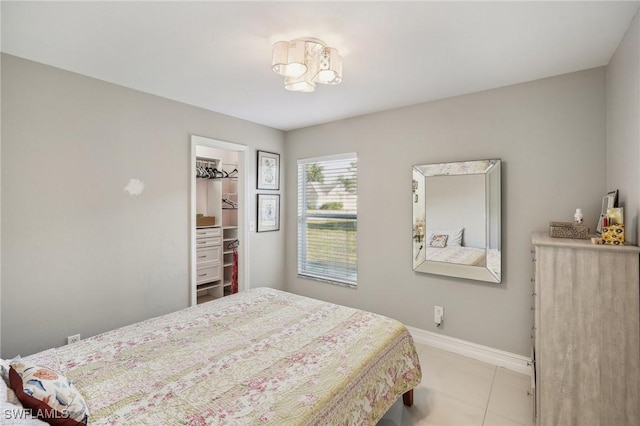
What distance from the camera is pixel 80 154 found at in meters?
2.38

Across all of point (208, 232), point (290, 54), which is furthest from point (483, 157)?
point (208, 232)

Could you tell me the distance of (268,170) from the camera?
3980 millimetres

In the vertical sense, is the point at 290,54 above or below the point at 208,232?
above

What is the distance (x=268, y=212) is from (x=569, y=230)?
3098 mm

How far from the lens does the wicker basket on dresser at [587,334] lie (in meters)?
1.54

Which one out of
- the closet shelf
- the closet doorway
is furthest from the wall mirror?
the closet shelf

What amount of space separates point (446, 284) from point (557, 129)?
1.63 metres

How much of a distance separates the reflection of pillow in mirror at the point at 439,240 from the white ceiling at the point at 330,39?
1.36 meters

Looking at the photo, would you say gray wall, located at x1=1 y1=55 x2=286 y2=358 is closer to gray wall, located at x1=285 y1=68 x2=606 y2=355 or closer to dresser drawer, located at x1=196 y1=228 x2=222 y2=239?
dresser drawer, located at x1=196 y1=228 x2=222 y2=239

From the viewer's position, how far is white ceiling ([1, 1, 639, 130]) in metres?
1.61

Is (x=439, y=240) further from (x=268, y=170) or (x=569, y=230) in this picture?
(x=268, y=170)

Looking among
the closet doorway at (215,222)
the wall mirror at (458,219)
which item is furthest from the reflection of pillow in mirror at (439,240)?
the closet doorway at (215,222)

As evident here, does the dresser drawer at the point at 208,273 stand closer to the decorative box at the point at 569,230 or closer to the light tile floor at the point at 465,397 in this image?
the light tile floor at the point at 465,397

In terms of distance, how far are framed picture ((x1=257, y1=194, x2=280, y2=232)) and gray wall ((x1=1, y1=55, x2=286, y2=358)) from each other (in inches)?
38.9
